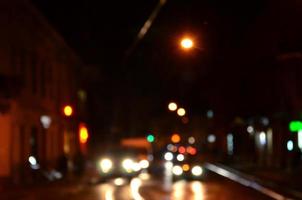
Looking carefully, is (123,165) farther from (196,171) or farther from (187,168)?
(196,171)

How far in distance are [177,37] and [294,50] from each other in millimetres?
7972

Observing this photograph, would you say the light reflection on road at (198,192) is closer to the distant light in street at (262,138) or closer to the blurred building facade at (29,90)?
the blurred building facade at (29,90)

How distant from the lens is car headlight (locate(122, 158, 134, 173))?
37219 mm

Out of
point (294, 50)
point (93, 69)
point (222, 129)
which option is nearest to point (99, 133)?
point (93, 69)

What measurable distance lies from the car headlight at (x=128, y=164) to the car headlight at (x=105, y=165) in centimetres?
74

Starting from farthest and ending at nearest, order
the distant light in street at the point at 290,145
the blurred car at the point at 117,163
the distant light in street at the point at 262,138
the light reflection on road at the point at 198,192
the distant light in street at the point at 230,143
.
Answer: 1. the distant light in street at the point at 230,143
2. the distant light in street at the point at 262,138
3. the distant light in street at the point at 290,145
4. the blurred car at the point at 117,163
5. the light reflection on road at the point at 198,192

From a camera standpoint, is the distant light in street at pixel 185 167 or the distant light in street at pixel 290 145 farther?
the distant light in street at pixel 290 145

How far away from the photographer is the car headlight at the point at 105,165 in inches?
1449

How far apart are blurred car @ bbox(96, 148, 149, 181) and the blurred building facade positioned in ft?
9.52

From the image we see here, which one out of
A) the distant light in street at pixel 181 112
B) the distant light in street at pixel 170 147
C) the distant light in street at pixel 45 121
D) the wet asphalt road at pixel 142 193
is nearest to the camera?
the wet asphalt road at pixel 142 193

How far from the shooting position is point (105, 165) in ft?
121

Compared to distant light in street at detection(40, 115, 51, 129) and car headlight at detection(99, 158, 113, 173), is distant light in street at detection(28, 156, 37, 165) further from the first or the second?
car headlight at detection(99, 158, 113, 173)

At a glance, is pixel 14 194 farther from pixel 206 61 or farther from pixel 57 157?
pixel 206 61

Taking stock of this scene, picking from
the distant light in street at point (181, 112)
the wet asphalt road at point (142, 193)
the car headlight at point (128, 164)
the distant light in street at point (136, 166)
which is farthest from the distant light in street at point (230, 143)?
the wet asphalt road at point (142, 193)
